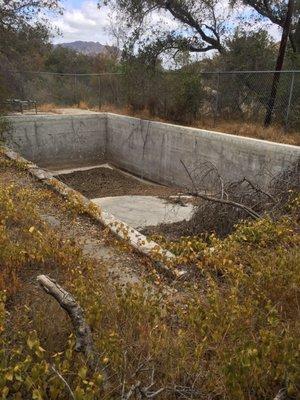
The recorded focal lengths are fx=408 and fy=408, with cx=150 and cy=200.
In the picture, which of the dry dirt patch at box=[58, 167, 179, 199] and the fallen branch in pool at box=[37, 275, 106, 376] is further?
the dry dirt patch at box=[58, 167, 179, 199]

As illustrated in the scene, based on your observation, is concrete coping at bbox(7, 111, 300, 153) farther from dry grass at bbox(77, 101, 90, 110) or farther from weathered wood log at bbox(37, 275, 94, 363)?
weathered wood log at bbox(37, 275, 94, 363)

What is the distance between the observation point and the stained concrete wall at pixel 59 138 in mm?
13898

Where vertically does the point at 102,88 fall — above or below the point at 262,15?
below

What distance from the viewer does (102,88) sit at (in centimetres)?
1681

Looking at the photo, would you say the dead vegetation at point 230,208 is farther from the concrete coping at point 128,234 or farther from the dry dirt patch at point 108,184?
the dry dirt patch at point 108,184

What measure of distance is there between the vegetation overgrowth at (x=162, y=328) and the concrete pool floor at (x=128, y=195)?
3607 mm

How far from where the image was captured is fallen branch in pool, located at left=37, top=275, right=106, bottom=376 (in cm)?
265

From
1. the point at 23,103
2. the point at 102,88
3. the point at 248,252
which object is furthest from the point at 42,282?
the point at 102,88

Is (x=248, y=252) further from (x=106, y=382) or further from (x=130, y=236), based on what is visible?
(x=106, y=382)

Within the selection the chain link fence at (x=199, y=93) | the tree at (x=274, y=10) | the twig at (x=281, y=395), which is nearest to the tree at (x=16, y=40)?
the chain link fence at (x=199, y=93)

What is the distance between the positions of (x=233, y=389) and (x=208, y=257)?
2.28m

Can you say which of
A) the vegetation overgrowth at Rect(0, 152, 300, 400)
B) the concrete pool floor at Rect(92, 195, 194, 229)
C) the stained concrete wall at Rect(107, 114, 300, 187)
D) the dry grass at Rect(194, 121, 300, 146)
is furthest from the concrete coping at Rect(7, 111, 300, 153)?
the vegetation overgrowth at Rect(0, 152, 300, 400)

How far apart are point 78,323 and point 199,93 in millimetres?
10902

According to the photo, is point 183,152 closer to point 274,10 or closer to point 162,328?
point 274,10
